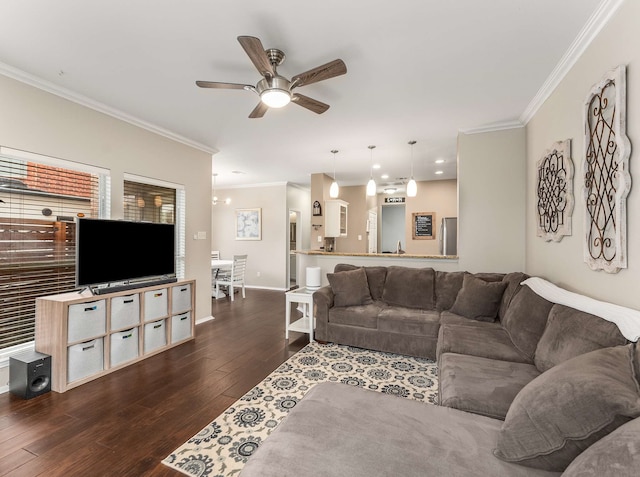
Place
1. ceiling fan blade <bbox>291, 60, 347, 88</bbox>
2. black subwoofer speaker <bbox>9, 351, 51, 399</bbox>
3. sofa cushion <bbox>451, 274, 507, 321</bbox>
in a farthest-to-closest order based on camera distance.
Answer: sofa cushion <bbox>451, 274, 507, 321</bbox> < black subwoofer speaker <bbox>9, 351, 51, 399</bbox> < ceiling fan blade <bbox>291, 60, 347, 88</bbox>

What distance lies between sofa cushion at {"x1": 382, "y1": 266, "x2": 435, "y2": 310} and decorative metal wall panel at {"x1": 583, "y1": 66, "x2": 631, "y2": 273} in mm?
1732

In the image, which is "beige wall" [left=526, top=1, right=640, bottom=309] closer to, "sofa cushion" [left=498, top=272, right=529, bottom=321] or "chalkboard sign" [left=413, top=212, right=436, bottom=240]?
"sofa cushion" [left=498, top=272, right=529, bottom=321]

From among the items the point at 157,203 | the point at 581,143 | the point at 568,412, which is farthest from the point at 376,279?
the point at 157,203

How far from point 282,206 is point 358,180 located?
1.99 metres

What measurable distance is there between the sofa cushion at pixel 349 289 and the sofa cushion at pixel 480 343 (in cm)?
115

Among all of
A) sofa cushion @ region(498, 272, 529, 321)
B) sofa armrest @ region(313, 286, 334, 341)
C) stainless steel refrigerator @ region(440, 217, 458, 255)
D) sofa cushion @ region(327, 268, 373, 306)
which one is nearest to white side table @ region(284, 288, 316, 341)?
sofa armrest @ region(313, 286, 334, 341)

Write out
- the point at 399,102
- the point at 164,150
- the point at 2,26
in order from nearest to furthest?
1. the point at 2,26
2. the point at 399,102
3. the point at 164,150

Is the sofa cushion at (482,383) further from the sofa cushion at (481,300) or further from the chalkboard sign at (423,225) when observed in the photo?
the chalkboard sign at (423,225)

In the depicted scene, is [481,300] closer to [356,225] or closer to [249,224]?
[356,225]

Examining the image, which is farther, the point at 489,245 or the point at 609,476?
the point at 489,245

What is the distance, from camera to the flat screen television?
109 inches

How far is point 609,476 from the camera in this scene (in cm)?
73

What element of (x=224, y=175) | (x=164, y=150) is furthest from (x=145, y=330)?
(x=224, y=175)

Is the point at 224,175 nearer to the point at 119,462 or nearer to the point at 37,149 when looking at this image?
the point at 37,149
